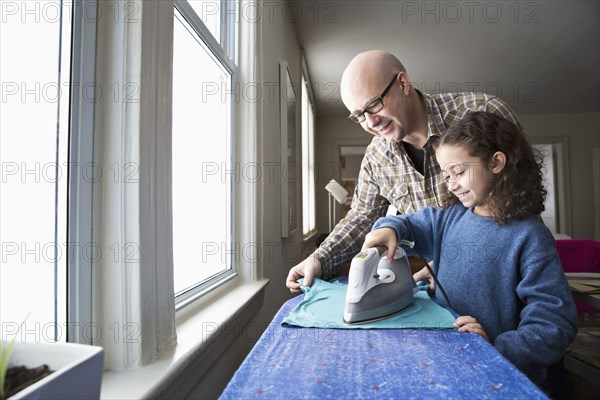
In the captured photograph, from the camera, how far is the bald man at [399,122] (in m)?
1.31

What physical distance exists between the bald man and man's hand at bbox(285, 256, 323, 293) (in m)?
0.02

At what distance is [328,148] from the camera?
6582 mm

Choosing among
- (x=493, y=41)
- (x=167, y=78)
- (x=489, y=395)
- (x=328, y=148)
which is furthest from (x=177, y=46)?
(x=328, y=148)

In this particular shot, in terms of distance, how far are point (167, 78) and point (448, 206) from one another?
844 millimetres

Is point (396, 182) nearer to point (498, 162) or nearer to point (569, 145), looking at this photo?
point (498, 162)

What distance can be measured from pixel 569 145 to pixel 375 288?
7.05 m

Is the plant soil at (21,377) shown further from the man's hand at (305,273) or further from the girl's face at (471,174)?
the girl's face at (471,174)

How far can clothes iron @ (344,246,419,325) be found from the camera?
0.82 m

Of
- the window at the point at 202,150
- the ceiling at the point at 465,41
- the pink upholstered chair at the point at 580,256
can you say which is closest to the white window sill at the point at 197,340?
the window at the point at 202,150

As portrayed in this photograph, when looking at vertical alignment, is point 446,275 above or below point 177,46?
below

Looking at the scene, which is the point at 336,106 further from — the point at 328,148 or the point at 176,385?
the point at 176,385

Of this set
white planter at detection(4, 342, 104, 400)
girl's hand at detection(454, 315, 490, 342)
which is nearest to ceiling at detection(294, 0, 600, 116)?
girl's hand at detection(454, 315, 490, 342)

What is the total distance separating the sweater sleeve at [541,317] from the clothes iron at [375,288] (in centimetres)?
22

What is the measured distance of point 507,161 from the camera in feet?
3.35
